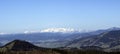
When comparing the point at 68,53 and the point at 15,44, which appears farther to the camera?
the point at 15,44

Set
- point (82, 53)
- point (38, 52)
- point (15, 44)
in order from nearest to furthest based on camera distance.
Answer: point (38, 52), point (82, 53), point (15, 44)

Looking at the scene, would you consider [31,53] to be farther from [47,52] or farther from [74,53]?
[74,53]

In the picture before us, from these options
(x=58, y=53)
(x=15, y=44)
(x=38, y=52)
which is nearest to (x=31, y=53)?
(x=38, y=52)

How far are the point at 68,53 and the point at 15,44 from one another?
7981 centimetres

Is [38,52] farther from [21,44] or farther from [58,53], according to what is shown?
[21,44]

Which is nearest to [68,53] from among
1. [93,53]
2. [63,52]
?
[63,52]

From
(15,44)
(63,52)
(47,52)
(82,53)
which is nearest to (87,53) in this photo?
(82,53)

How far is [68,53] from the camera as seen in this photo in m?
46.2

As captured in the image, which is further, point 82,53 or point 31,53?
point 82,53

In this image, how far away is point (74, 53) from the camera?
4494 centimetres

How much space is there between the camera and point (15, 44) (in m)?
123

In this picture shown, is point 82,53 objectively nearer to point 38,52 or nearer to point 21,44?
point 38,52

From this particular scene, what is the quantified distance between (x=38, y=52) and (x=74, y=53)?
219 inches

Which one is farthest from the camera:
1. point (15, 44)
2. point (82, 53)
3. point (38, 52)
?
point (15, 44)
